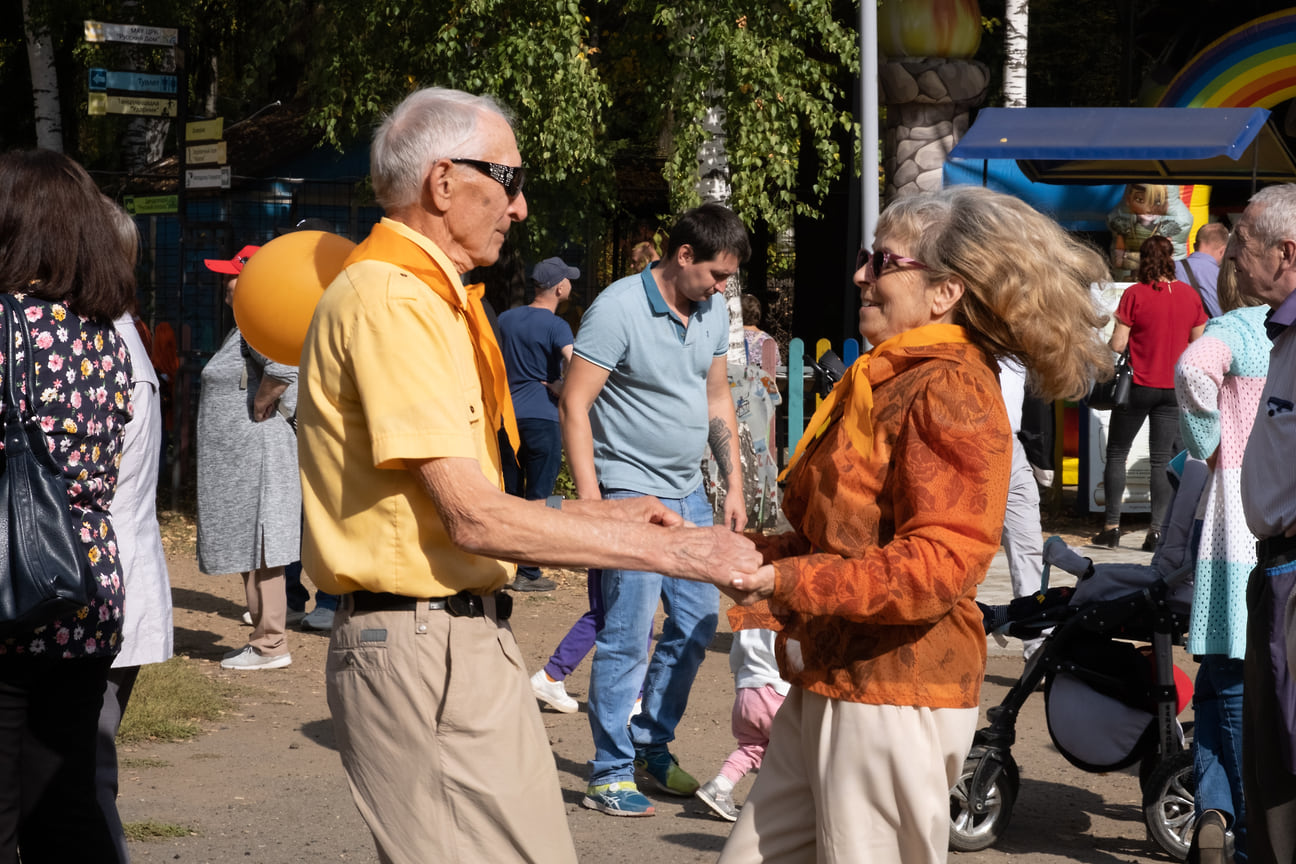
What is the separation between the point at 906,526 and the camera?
2.68 m

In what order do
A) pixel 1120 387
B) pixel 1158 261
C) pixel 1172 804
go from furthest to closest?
pixel 1120 387, pixel 1158 261, pixel 1172 804

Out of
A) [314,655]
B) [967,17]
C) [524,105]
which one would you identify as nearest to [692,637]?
[314,655]

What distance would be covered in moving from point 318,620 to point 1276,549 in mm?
5982

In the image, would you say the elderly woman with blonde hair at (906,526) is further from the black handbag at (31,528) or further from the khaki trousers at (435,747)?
the black handbag at (31,528)

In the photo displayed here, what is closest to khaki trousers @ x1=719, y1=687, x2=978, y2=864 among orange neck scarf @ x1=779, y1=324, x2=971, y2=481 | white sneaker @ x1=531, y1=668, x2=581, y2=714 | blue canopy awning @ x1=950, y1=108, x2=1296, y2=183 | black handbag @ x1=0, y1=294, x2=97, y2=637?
orange neck scarf @ x1=779, y1=324, x2=971, y2=481

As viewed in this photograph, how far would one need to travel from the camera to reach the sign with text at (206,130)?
1239 centimetres

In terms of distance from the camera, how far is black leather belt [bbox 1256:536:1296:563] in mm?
3494

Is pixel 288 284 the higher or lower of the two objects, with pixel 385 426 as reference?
higher

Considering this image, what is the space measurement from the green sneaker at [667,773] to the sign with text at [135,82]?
8.78 metres

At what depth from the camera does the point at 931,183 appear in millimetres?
15180

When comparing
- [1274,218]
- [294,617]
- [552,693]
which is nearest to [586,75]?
[294,617]

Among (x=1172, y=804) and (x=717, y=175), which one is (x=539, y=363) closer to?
(x=717, y=175)

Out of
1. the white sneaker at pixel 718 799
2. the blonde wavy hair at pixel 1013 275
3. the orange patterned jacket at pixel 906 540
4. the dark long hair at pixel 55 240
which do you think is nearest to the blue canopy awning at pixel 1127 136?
the white sneaker at pixel 718 799

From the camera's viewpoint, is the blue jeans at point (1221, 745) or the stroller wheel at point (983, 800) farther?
the stroller wheel at point (983, 800)
